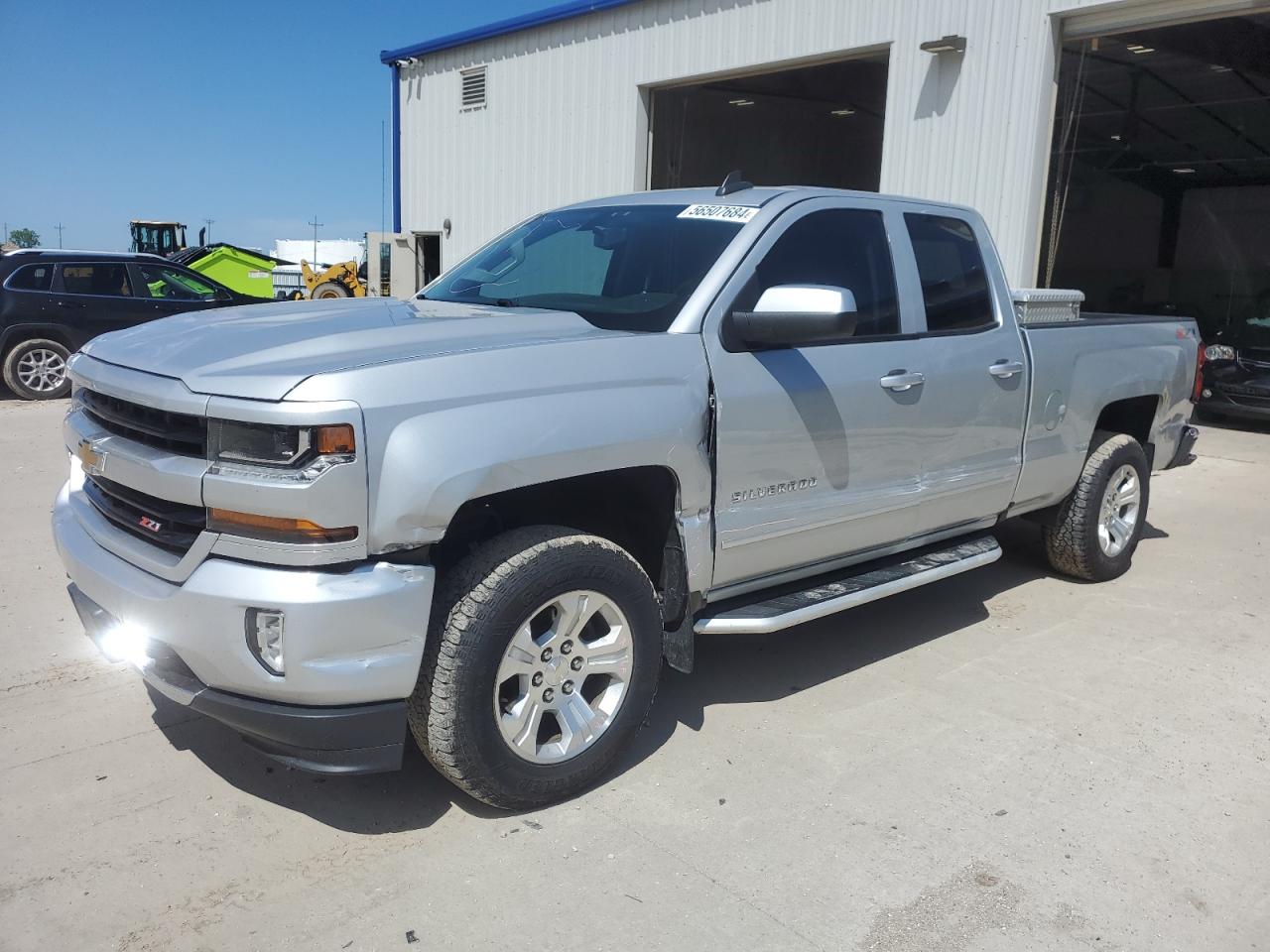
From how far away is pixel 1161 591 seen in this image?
19.2ft

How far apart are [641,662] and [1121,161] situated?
23.7 meters

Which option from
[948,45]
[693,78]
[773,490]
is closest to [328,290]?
[693,78]

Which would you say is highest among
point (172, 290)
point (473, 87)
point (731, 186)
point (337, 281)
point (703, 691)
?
point (473, 87)

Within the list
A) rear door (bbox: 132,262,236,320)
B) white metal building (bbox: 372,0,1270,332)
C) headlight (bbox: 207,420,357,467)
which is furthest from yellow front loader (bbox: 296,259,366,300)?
headlight (bbox: 207,420,357,467)

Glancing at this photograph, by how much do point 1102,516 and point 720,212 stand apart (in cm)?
317

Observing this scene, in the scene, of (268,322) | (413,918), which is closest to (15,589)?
(268,322)

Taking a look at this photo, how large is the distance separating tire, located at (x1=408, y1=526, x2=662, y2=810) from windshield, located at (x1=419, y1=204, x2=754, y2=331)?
915 millimetres

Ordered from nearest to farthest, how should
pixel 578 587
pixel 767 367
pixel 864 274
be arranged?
pixel 578 587, pixel 767 367, pixel 864 274

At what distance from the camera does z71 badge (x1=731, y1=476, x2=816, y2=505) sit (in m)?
3.63

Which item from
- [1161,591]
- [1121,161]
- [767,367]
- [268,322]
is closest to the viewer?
[268,322]

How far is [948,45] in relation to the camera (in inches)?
396

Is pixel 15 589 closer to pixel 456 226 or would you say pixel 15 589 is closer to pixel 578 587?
pixel 578 587

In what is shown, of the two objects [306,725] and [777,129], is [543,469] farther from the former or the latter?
[777,129]

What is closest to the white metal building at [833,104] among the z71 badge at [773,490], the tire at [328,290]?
the tire at [328,290]
